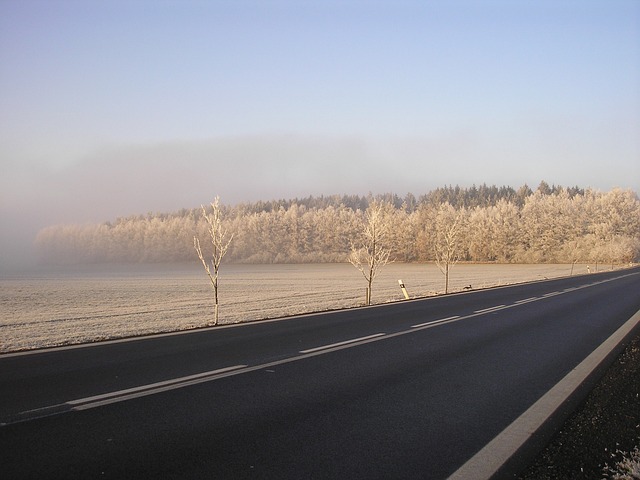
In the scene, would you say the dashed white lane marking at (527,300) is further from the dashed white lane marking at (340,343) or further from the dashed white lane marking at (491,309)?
the dashed white lane marking at (340,343)

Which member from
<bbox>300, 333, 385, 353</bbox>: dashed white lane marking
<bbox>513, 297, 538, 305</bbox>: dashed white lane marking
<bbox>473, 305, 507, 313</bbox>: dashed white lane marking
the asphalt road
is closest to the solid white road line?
the asphalt road

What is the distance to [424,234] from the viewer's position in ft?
346

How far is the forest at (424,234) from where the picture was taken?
87375mm

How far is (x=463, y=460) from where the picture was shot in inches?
175

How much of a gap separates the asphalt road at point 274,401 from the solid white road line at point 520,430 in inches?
4.6

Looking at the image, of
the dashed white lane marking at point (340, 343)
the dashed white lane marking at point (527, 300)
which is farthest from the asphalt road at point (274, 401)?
the dashed white lane marking at point (527, 300)

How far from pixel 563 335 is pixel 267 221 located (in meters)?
103

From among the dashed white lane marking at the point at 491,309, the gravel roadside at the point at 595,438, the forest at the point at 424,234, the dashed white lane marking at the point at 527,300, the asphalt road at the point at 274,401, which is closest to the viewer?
the gravel roadside at the point at 595,438

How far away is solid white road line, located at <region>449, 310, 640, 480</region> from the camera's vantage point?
4.25m

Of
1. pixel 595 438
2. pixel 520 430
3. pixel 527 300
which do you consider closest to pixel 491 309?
pixel 527 300

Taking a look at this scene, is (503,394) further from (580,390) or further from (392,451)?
(392,451)

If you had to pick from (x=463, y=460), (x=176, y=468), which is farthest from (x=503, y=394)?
(x=176, y=468)

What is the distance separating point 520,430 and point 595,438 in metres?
0.70

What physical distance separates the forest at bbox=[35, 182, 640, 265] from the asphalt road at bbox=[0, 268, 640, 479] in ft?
197
